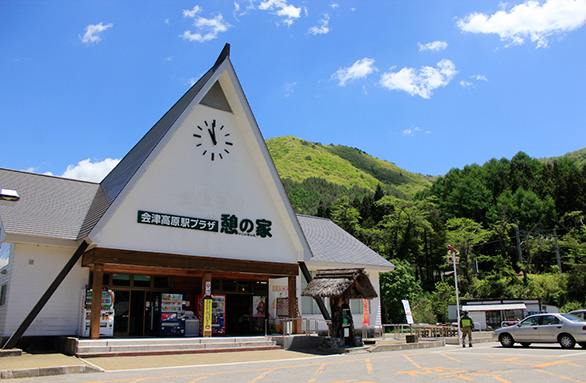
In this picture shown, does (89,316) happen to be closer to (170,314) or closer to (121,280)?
(121,280)

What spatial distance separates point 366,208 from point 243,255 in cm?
4192

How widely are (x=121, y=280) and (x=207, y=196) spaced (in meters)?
4.82

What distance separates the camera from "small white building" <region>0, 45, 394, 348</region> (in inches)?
589

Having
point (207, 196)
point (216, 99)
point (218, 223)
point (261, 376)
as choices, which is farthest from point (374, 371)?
point (216, 99)

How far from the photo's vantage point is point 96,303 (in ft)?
47.2

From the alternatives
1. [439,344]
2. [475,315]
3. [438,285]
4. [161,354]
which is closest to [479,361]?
[439,344]

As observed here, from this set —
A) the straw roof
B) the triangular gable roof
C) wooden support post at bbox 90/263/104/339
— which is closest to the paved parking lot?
the straw roof

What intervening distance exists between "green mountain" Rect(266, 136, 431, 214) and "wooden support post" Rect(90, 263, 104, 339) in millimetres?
74184

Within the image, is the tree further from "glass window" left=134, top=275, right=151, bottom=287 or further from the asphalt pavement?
"glass window" left=134, top=275, right=151, bottom=287

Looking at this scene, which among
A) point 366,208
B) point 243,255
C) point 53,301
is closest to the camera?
point 53,301

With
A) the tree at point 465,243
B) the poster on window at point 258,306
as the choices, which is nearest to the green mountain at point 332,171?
the tree at point 465,243

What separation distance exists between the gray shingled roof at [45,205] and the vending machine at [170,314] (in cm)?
438

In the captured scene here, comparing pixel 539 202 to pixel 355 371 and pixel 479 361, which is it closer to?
pixel 479 361

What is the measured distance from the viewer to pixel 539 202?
172 ft
